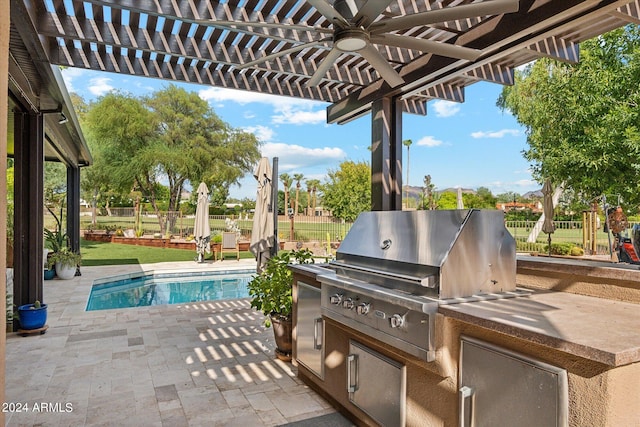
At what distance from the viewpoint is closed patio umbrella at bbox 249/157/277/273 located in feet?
17.7

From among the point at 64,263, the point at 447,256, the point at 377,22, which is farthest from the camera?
the point at 64,263

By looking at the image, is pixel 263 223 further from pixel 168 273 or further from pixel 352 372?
pixel 168 273

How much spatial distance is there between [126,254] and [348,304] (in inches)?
503

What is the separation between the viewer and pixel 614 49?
1218 centimetres

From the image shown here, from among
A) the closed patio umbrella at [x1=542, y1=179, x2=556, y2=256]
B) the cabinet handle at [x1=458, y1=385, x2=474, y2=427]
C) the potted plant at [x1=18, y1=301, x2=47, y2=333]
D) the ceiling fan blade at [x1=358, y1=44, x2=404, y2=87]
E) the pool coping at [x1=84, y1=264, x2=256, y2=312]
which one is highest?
the ceiling fan blade at [x1=358, y1=44, x2=404, y2=87]

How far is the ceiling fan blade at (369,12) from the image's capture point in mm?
1923

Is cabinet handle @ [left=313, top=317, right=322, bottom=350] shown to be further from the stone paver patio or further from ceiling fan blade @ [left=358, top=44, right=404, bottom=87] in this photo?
ceiling fan blade @ [left=358, top=44, right=404, bottom=87]

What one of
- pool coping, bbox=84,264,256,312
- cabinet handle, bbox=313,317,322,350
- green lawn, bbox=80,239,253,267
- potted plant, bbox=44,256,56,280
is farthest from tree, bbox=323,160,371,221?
cabinet handle, bbox=313,317,322,350

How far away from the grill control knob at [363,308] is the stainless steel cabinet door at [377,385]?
26cm

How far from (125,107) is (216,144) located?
15.6ft

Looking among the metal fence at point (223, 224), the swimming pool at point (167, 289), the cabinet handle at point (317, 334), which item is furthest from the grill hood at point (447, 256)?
the metal fence at point (223, 224)

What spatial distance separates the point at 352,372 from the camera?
8.36ft

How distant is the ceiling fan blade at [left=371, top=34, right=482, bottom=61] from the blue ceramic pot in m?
4.77

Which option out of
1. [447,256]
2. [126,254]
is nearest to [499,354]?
[447,256]
